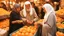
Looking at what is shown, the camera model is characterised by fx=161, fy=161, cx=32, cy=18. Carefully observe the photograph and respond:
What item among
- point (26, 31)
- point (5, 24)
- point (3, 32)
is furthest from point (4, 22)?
point (26, 31)

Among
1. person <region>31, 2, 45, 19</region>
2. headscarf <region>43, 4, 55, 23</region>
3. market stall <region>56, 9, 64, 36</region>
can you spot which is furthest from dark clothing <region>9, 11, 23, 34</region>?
market stall <region>56, 9, 64, 36</region>

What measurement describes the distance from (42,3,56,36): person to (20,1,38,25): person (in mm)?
170

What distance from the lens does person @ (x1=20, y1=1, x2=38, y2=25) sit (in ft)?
8.06

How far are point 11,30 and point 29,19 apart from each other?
0.32 m

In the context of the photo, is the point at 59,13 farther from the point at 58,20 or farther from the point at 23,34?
the point at 23,34

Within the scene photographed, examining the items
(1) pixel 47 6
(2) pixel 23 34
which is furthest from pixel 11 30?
(1) pixel 47 6

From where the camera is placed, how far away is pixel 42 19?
2.44m

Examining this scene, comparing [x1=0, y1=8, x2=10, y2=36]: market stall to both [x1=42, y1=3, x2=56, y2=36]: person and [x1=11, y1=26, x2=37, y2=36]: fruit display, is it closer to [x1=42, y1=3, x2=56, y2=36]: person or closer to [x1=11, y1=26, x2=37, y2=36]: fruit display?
[x1=11, y1=26, x2=37, y2=36]: fruit display

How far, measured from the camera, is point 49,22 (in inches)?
95.7

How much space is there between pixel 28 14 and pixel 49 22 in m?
0.35

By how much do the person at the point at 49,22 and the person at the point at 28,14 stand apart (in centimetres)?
17

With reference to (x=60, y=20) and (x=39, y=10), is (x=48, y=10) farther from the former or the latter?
(x=60, y=20)

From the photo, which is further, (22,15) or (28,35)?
(22,15)

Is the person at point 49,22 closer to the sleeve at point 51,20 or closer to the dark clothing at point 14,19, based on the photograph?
the sleeve at point 51,20
